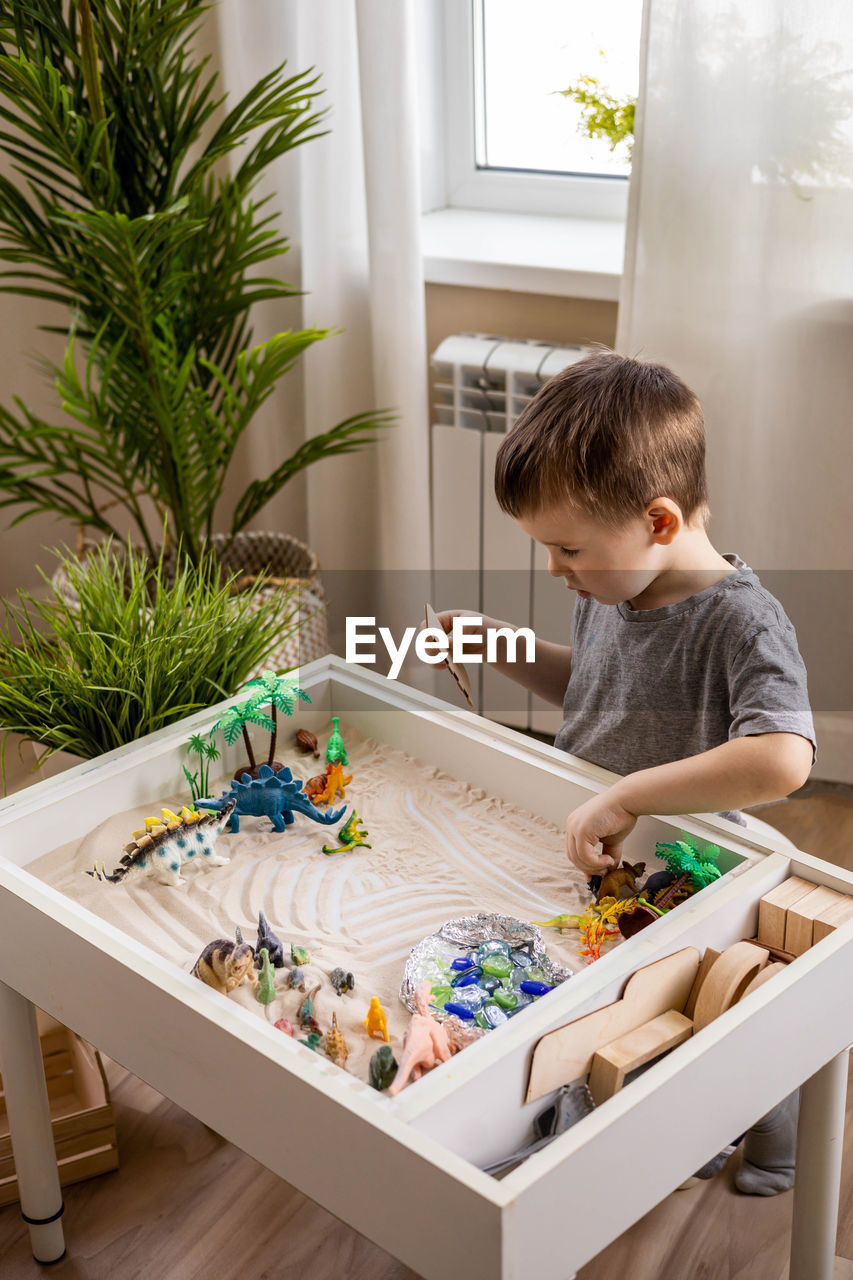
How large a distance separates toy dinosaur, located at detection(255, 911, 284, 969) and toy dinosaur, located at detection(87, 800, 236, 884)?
0.44 feet

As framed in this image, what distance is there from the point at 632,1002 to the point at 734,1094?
3.7 inches

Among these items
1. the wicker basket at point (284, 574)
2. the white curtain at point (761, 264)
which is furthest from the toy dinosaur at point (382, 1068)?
the white curtain at point (761, 264)

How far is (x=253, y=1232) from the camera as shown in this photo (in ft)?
4.56

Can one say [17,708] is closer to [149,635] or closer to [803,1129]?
[149,635]

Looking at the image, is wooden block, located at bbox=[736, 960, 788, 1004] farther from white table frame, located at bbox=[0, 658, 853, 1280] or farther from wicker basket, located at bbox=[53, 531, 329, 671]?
wicker basket, located at bbox=[53, 531, 329, 671]

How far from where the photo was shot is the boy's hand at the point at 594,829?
1.09 m

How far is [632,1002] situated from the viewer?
930 millimetres

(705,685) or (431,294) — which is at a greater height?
(431,294)

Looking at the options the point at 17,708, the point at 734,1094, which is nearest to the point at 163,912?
the point at 17,708

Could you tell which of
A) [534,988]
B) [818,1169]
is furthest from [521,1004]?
[818,1169]

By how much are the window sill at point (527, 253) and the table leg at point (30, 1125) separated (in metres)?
1.48

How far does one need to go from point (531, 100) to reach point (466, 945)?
1.80 metres

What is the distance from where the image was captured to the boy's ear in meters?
1.16

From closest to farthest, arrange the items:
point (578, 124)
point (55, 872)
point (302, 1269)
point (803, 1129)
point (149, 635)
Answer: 1. point (803, 1129)
2. point (55, 872)
3. point (302, 1269)
4. point (149, 635)
5. point (578, 124)
